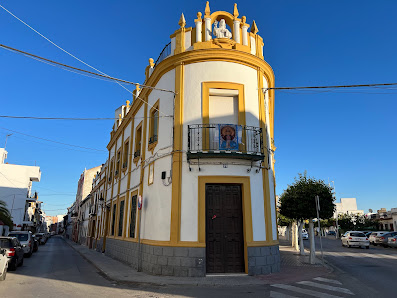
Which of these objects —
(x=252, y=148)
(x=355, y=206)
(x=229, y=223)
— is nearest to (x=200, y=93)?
(x=252, y=148)

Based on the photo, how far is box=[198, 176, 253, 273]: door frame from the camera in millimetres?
9932

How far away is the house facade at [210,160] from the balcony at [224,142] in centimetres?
4

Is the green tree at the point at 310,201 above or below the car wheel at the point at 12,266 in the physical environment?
above

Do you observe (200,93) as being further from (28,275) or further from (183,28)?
(28,275)

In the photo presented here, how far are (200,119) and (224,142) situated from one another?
4.40ft

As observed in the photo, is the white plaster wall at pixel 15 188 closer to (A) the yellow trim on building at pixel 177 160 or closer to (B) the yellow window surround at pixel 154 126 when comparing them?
(B) the yellow window surround at pixel 154 126

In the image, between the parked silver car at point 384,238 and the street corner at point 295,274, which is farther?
the parked silver car at point 384,238

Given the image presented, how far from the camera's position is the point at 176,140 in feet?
35.7

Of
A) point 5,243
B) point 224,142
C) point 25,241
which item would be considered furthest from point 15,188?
point 224,142

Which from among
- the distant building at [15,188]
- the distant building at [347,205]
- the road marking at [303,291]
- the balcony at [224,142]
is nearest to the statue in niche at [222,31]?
the balcony at [224,142]

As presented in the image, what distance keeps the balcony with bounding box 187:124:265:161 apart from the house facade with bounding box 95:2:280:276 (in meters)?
0.04

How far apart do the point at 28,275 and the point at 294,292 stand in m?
9.24

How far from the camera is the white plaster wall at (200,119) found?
33.3ft

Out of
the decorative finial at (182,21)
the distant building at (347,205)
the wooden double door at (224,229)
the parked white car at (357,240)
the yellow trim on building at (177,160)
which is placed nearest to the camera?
the wooden double door at (224,229)
